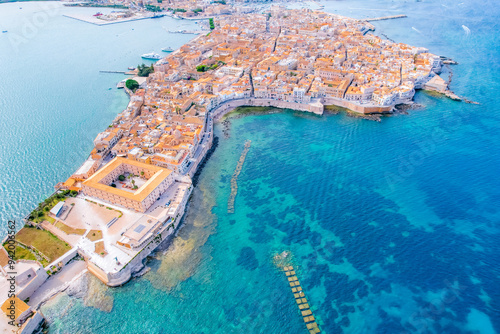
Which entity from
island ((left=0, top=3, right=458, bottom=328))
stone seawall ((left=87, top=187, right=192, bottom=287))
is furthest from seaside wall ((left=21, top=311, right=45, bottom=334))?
stone seawall ((left=87, top=187, right=192, bottom=287))

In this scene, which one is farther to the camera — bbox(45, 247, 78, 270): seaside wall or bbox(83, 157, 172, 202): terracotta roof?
bbox(83, 157, 172, 202): terracotta roof

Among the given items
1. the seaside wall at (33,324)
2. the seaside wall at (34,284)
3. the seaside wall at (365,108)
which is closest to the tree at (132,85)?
the seaside wall at (365,108)

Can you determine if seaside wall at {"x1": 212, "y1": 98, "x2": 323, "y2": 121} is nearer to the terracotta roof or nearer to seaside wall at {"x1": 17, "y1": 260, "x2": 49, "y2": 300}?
the terracotta roof

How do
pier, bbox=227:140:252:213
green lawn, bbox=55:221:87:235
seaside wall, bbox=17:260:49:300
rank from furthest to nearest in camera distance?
pier, bbox=227:140:252:213 < green lawn, bbox=55:221:87:235 < seaside wall, bbox=17:260:49:300

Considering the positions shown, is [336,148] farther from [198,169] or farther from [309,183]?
[198,169]

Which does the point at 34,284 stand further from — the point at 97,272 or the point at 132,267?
the point at 132,267

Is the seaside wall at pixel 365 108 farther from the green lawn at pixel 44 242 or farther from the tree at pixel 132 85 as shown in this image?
the green lawn at pixel 44 242

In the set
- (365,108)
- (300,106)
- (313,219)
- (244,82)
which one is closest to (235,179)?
(313,219)
